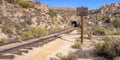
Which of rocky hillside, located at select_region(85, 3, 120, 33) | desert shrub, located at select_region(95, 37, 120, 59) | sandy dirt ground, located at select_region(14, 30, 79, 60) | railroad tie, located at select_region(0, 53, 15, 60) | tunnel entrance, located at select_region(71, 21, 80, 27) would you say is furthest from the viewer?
tunnel entrance, located at select_region(71, 21, 80, 27)

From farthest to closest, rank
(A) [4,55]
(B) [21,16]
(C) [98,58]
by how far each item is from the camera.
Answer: (B) [21,16], (C) [98,58], (A) [4,55]

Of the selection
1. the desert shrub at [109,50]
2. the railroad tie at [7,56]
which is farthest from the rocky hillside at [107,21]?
the railroad tie at [7,56]

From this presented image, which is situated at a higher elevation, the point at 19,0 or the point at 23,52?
the point at 19,0

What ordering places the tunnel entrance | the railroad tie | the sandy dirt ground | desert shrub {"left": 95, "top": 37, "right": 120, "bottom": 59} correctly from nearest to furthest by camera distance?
the railroad tie < the sandy dirt ground < desert shrub {"left": 95, "top": 37, "right": 120, "bottom": 59} < the tunnel entrance

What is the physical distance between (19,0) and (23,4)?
6.52m

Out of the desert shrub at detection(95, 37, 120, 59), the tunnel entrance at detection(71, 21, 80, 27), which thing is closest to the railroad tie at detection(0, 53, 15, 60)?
the desert shrub at detection(95, 37, 120, 59)

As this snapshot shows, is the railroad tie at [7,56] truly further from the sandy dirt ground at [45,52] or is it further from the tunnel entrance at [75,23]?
the tunnel entrance at [75,23]

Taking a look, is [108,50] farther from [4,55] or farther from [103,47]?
[4,55]

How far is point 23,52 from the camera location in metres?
18.5

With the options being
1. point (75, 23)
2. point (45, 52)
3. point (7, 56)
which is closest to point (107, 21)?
point (75, 23)

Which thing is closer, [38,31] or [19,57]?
[19,57]

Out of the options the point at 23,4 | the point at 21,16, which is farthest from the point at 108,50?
the point at 23,4

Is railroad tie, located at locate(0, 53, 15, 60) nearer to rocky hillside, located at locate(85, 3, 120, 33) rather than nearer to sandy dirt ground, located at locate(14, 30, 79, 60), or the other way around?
sandy dirt ground, located at locate(14, 30, 79, 60)

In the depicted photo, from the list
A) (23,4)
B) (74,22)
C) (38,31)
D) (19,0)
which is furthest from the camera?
(74,22)
